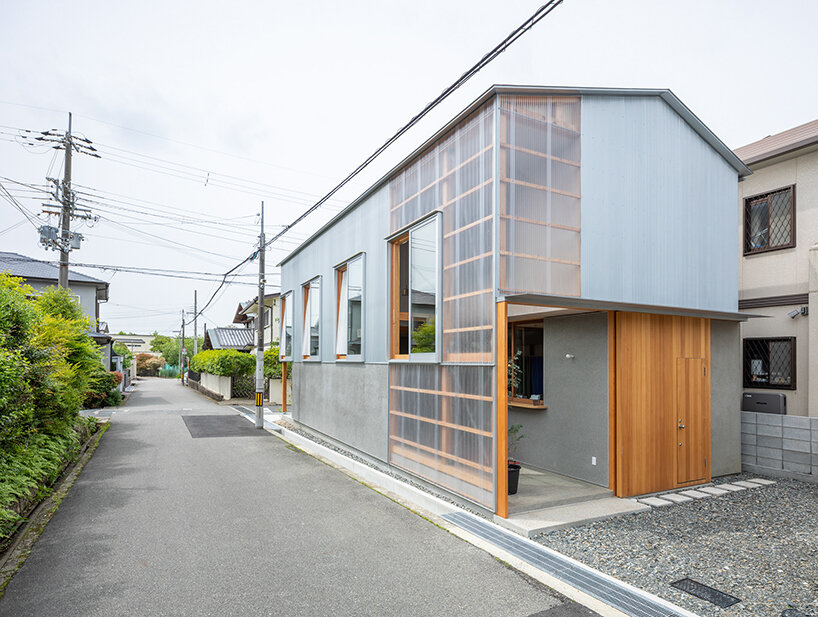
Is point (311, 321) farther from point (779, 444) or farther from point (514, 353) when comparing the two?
point (779, 444)

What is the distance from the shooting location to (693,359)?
743 centimetres

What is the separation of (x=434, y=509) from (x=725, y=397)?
5.00 m

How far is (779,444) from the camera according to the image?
792cm

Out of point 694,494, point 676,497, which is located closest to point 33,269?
point 676,497

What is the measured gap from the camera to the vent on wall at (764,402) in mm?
8383

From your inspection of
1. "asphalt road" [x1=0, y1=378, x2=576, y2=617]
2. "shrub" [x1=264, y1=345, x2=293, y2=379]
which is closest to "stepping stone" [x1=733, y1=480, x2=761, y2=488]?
"asphalt road" [x1=0, y1=378, x2=576, y2=617]

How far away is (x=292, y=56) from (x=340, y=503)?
5676mm

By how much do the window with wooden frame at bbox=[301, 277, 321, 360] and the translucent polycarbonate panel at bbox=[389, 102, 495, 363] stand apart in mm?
5485

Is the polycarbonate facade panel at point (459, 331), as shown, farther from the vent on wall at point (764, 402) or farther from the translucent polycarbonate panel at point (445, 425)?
the vent on wall at point (764, 402)

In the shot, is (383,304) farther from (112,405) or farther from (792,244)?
(112,405)

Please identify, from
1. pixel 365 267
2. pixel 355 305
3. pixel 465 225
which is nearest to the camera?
pixel 465 225

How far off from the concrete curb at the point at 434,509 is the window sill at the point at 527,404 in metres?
2.21

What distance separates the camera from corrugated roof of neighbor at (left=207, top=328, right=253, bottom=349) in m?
29.4

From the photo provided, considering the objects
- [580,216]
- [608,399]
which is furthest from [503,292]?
[608,399]
